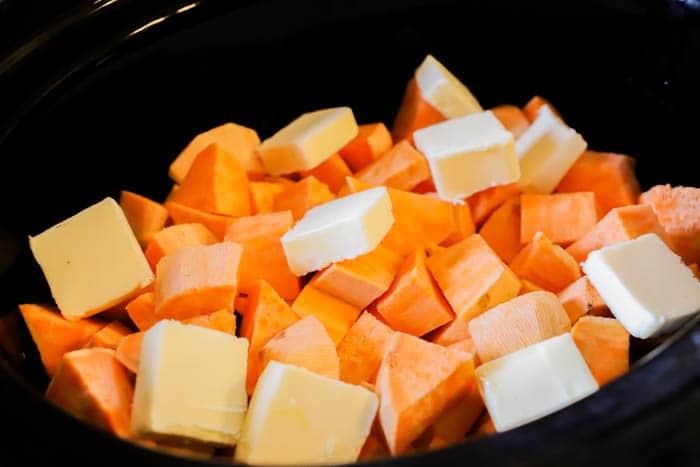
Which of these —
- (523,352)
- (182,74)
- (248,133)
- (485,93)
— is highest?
(182,74)

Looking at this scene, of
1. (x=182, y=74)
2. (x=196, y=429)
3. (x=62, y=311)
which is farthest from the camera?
(x=182, y=74)

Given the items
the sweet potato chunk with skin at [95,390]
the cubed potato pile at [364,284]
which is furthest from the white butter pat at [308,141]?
the sweet potato chunk with skin at [95,390]

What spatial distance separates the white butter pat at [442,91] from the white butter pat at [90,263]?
546mm

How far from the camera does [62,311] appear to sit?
1.10 meters

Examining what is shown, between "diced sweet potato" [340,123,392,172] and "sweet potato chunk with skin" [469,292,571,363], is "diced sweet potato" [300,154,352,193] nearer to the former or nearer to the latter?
"diced sweet potato" [340,123,392,172]

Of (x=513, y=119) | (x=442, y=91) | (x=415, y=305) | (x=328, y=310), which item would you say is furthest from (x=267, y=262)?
(x=513, y=119)

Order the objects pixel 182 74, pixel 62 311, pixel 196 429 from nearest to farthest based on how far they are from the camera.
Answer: pixel 196 429 < pixel 62 311 < pixel 182 74

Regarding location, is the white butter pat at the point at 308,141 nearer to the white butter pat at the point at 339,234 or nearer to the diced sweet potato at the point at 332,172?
the diced sweet potato at the point at 332,172

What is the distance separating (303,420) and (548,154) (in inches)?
26.0

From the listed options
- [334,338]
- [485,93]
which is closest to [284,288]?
[334,338]

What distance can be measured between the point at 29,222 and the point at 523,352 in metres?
0.71

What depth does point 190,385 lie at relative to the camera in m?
0.91

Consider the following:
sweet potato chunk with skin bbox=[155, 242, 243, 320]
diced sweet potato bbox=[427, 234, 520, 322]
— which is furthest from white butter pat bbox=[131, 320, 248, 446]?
diced sweet potato bbox=[427, 234, 520, 322]

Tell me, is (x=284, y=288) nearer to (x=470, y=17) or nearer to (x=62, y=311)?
(x=62, y=311)
